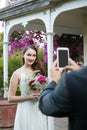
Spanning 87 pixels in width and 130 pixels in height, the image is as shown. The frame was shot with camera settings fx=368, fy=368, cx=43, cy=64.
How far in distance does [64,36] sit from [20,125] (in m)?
6.54

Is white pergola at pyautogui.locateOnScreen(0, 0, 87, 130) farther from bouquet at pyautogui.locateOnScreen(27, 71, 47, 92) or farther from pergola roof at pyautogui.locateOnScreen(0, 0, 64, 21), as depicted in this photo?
bouquet at pyautogui.locateOnScreen(27, 71, 47, 92)

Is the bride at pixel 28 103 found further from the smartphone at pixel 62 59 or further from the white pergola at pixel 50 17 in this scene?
the smartphone at pixel 62 59

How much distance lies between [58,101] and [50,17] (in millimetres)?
6073

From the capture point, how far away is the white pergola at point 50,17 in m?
7.42

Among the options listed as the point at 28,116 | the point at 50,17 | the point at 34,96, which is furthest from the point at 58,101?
the point at 50,17

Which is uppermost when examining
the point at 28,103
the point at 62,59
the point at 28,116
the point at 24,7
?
the point at 24,7

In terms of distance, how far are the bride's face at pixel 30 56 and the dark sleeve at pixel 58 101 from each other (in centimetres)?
299

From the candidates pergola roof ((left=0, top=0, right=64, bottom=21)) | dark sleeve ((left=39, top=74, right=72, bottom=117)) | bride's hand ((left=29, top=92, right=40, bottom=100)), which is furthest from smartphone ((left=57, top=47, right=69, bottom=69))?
pergola roof ((left=0, top=0, right=64, bottom=21))

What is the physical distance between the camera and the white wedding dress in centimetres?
492

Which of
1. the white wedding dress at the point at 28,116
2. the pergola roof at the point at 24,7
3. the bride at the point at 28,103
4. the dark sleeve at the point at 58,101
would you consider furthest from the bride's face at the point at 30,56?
the dark sleeve at the point at 58,101

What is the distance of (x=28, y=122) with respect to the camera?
195 inches

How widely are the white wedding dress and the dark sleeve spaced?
3.00 meters

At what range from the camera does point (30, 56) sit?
493cm

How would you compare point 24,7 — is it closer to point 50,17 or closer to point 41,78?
point 50,17
